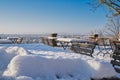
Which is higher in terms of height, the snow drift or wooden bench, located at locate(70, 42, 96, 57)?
the snow drift

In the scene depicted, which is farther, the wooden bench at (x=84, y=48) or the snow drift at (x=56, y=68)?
the wooden bench at (x=84, y=48)

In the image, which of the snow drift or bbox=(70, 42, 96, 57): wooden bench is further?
bbox=(70, 42, 96, 57): wooden bench

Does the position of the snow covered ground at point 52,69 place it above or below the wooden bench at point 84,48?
above

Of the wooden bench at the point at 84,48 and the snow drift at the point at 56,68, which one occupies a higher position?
the snow drift at the point at 56,68

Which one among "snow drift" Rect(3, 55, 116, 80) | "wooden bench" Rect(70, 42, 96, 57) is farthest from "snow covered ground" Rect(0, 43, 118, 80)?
"wooden bench" Rect(70, 42, 96, 57)

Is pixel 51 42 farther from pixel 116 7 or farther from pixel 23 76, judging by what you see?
pixel 23 76

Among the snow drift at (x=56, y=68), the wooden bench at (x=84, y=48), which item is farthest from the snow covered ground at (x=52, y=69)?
the wooden bench at (x=84, y=48)

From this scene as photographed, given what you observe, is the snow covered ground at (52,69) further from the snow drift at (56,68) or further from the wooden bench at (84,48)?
the wooden bench at (84,48)

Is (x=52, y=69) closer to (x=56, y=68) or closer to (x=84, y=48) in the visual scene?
(x=56, y=68)

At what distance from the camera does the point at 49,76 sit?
3.66 meters

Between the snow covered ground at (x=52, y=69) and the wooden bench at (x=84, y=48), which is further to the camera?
the wooden bench at (x=84, y=48)

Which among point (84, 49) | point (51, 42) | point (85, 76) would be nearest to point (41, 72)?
point (85, 76)

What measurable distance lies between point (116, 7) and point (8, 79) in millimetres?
16694

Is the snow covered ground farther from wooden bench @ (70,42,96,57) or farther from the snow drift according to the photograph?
wooden bench @ (70,42,96,57)
